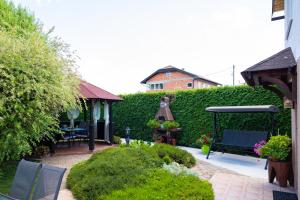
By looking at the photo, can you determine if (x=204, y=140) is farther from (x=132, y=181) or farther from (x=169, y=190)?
(x=169, y=190)

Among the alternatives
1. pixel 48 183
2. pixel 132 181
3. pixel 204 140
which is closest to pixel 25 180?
pixel 48 183

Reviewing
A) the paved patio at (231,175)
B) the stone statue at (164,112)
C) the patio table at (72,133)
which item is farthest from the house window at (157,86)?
the paved patio at (231,175)

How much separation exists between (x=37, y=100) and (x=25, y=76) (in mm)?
619

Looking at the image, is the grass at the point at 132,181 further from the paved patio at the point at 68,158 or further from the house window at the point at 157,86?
the house window at the point at 157,86

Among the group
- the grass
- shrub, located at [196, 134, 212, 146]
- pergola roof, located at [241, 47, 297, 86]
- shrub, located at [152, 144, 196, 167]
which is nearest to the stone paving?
shrub, located at [152, 144, 196, 167]

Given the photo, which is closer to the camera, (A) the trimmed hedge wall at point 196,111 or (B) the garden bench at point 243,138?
(B) the garden bench at point 243,138

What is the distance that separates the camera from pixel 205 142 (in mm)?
9758

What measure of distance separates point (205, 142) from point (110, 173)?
5.56 metres

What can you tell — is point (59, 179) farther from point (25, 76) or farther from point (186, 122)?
point (186, 122)

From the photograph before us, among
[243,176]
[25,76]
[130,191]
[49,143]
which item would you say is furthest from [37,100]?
[243,176]

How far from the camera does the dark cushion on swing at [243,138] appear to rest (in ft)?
25.5

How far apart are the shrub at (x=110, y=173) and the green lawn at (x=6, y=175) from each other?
1445mm

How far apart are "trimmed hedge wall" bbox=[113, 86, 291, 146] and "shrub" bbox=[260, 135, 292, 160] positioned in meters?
3.11

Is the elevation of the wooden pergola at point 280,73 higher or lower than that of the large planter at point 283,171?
higher
